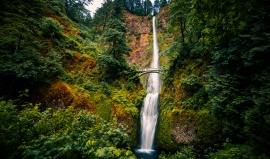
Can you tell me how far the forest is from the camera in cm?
299

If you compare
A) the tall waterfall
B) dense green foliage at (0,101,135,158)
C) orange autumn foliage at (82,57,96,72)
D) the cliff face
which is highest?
the cliff face

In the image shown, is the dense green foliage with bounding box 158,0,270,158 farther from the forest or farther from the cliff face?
the cliff face

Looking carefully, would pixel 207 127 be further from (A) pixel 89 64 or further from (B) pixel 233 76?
Result: (A) pixel 89 64

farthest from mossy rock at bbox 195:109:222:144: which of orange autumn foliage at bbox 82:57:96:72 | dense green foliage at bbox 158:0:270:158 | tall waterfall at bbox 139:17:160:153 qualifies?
orange autumn foliage at bbox 82:57:96:72

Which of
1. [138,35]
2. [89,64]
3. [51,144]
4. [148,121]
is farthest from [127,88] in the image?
[138,35]

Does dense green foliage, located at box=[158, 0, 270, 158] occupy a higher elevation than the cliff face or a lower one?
lower

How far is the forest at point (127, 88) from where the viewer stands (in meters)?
2.99

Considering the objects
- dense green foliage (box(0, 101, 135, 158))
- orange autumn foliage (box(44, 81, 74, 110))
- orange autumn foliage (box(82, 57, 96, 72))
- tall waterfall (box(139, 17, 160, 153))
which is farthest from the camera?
orange autumn foliage (box(82, 57, 96, 72))

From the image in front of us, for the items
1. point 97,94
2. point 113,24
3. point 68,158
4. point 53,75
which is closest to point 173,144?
point 97,94

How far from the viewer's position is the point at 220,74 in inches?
324

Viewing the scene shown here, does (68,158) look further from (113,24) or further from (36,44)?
(113,24)

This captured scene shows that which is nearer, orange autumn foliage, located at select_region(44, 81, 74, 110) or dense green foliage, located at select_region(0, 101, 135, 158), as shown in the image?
dense green foliage, located at select_region(0, 101, 135, 158)

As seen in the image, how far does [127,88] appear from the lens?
15953mm

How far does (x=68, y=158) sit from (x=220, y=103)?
7.97 meters
